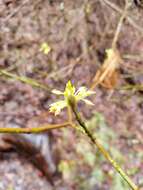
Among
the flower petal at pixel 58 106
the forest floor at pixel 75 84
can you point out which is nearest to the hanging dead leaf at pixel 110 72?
the forest floor at pixel 75 84

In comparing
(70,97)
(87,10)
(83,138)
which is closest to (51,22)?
(87,10)

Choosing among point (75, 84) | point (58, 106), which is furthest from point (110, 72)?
point (58, 106)

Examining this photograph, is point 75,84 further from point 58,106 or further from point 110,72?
point 58,106

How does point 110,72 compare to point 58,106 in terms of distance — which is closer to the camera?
point 58,106

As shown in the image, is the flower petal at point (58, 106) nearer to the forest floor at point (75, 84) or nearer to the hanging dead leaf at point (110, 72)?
the forest floor at point (75, 84)

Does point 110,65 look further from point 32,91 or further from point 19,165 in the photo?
point 19,165

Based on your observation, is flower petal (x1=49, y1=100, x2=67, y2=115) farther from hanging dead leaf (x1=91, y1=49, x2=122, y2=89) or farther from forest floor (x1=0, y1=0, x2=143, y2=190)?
hanging dead leaf (x1=91, y1=49, x2=122, y2=89)
